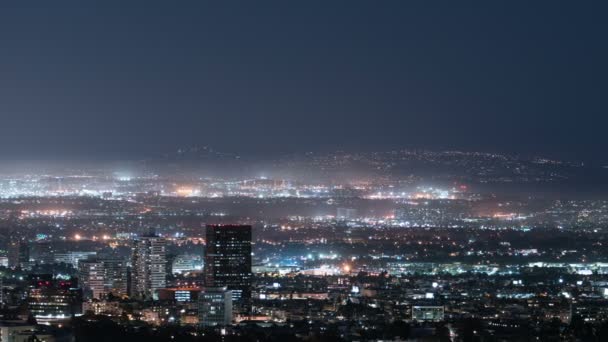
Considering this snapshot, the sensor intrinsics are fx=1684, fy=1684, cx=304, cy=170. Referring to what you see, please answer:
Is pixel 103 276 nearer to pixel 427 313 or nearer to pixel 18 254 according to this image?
pixel 18 254

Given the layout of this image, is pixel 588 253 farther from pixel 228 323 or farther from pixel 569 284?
pixel 228 323

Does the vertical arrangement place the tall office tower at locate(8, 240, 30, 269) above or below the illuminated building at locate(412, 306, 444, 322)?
above

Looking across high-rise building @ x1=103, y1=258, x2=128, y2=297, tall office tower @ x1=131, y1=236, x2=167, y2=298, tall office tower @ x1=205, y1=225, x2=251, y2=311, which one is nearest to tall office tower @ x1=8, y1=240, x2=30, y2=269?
tall office tower @ x1=131, y1=236, x2=167, y2=298

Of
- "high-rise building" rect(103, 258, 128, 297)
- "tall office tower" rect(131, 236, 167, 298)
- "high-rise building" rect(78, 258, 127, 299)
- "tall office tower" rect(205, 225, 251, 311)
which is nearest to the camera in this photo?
"tall office tower" rect(205, 225, 251, 311)

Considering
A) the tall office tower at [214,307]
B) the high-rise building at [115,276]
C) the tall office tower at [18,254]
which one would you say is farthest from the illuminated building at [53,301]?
the tall office tower at [18,254]

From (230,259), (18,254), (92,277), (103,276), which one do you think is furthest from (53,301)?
(18,254)

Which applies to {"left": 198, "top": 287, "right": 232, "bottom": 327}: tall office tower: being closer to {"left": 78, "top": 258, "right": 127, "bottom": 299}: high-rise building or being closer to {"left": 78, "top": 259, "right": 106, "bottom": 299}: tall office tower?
{"left": 78, "top": 259, "right": 106, "bottom": 299}: tall office tower
